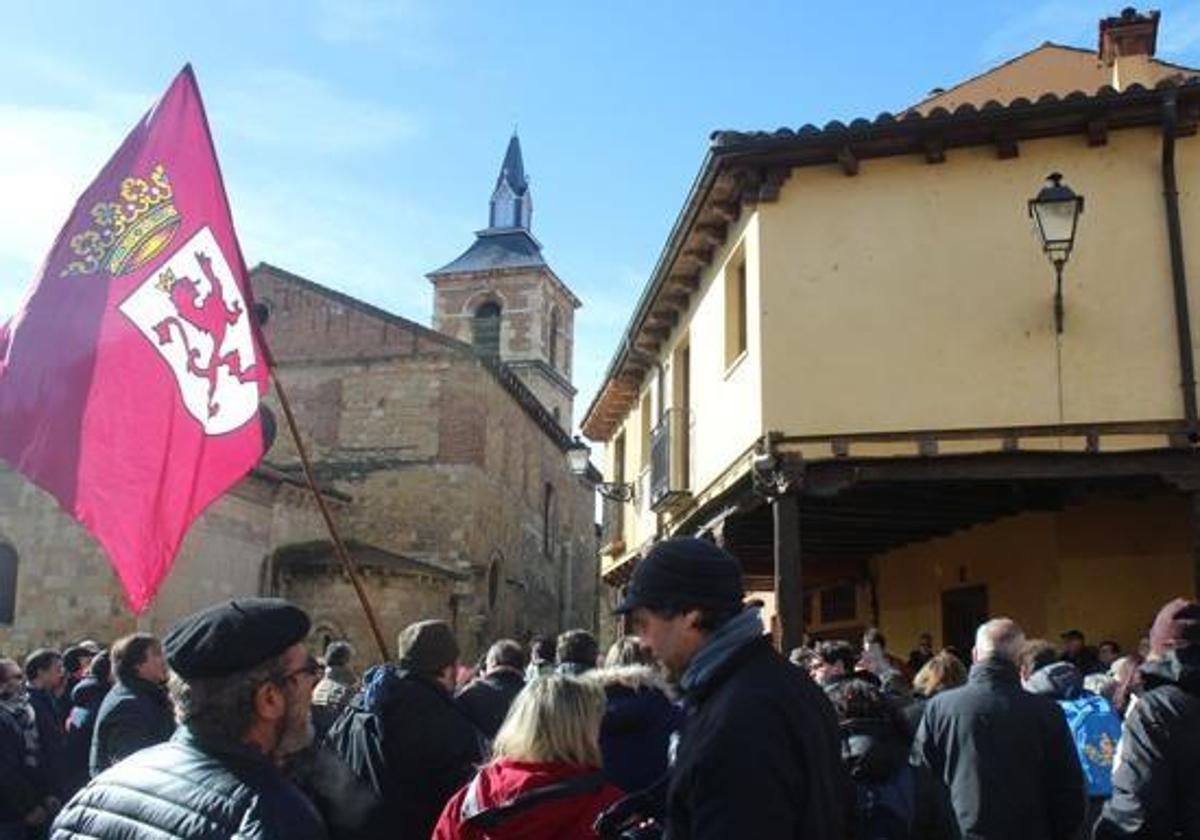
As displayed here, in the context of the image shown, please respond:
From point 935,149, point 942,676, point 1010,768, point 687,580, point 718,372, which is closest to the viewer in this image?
point 687,580

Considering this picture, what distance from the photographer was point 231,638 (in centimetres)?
232

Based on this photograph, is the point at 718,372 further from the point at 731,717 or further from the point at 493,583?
the point at 493,583

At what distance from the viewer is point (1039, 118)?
34.0 ft

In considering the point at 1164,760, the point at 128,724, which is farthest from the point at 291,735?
the point at 128,724

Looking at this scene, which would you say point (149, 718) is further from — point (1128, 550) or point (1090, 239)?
point (1128, 550)

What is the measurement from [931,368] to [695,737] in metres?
8.64

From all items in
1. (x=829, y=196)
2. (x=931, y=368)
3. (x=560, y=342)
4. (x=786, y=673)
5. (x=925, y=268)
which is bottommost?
(x=786, y=673)

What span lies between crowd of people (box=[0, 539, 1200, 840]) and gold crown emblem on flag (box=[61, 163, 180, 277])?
7.14 feet

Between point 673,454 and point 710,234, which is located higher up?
point 710,234

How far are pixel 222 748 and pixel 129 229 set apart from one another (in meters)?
5.11

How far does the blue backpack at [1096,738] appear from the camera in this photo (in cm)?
578

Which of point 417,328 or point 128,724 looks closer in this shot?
point 128,724

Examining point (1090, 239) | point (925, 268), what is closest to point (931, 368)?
point (925, 268)

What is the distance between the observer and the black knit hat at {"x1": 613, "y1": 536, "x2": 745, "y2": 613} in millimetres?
2646
